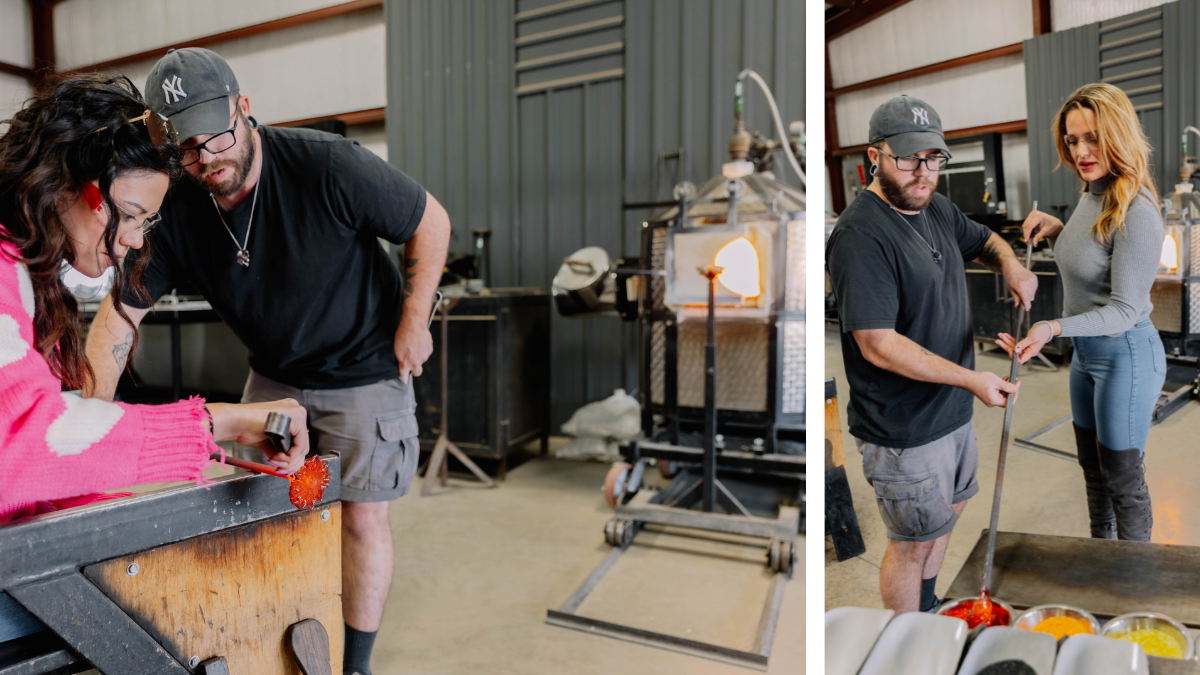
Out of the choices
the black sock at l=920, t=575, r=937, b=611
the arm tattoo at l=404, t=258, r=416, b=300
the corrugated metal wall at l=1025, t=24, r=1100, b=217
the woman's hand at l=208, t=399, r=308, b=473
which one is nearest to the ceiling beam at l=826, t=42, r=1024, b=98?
the corrugated metal wall at l=1025, t=24, r=1100, b=217

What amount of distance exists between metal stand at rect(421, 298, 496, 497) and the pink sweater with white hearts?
205 centimetres

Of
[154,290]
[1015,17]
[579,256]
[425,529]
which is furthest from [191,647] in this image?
[579,256]

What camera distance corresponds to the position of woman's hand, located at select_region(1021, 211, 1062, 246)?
2.31ft

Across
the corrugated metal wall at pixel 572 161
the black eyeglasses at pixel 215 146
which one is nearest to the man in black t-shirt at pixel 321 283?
the black eyeglasses at pixel 215 146

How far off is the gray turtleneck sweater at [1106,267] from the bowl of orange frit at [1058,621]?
0.99 feet

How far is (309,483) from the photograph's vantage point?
0.91 metres

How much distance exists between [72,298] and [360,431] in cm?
61

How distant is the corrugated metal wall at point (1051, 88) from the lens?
70 centimetres

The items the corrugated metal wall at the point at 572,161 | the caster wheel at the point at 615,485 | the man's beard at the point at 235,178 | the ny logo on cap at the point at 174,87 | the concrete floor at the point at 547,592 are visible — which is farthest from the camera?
the corrugated metal wall at the point at 572,161

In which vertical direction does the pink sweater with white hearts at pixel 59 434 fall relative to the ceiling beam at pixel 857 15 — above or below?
below

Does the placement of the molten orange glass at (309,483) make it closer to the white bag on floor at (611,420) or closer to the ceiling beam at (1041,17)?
the ceiling beam at (1041,17)

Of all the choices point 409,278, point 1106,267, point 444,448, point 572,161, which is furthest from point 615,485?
point 1106,267

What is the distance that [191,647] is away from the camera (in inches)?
31.7

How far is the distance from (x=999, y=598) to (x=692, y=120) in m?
2.92
